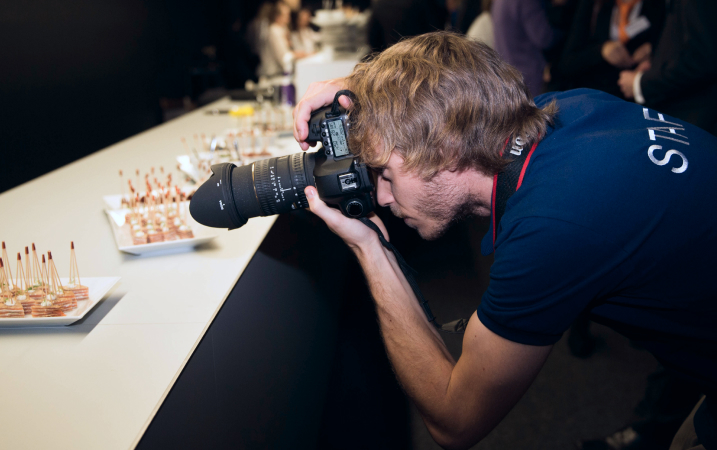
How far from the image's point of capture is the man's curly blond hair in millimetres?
795

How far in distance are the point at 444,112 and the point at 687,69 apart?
132 centimetres

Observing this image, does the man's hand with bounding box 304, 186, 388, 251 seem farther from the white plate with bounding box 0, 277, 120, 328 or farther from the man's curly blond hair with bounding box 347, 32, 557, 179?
the white plate with bounding box 0, 277, 120, 328

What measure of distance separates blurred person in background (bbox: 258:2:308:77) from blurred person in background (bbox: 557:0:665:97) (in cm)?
264

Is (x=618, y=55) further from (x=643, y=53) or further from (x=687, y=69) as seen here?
(x=687, y=69)

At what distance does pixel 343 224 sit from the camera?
3.04 feet

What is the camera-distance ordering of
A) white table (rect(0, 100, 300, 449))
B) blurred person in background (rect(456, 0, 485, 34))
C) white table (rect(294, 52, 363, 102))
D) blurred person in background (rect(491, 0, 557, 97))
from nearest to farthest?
white table (rect(0, 100, 300, 449)) → blurred person in background (rect(491, 0, 557, 97)) → white table (rect(294, 52, 363, 102)) → blurred person in background (rect(456, 0, 485, 34))

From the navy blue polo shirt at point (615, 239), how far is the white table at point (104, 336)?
1.63ft

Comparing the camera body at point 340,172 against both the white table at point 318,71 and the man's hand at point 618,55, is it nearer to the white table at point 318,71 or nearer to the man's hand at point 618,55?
the man's hand at point 618,55

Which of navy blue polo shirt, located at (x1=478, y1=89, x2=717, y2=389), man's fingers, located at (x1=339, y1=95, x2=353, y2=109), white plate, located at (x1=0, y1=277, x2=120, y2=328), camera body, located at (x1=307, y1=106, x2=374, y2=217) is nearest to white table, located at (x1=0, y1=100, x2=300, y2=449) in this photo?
white plate, located at (x1=0, y1=277, x2=120, y2=328)

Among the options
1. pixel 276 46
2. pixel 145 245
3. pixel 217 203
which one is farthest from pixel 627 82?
pixel 276 46

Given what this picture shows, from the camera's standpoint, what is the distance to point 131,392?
631mm

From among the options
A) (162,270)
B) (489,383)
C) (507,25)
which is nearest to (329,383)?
(162,270)

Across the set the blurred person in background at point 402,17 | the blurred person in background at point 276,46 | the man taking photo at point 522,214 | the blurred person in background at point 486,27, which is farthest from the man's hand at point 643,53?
the blurred person in background at point 276,46

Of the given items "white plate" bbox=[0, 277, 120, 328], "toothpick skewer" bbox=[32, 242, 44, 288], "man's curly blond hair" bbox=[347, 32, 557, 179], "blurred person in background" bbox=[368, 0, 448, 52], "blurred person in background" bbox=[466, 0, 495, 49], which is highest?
"blurred person in background" bbox=[368, 0, 448, 52]
